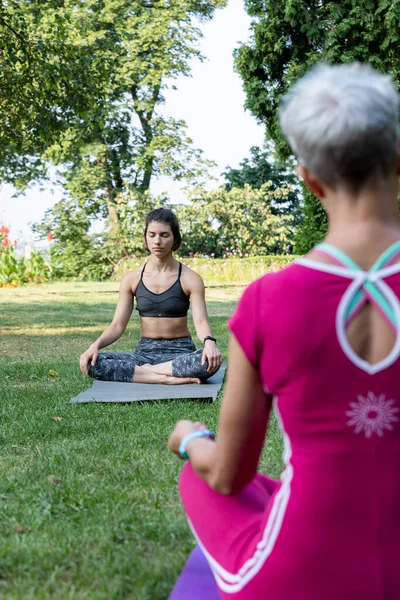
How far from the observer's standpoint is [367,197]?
1479mm

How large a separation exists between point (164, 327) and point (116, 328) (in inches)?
19.1

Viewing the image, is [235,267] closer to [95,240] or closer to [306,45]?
[306,45]

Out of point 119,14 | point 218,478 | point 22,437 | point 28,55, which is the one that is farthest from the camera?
point 119,14

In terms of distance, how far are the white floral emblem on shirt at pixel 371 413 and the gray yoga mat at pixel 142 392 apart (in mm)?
3654

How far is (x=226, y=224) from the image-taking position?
985 inches

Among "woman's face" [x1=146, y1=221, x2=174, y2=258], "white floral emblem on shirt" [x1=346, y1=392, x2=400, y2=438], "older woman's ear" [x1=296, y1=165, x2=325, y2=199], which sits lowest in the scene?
"white floral emblem on shirt" [x1=346, y1=392, x2=400, y2=438]

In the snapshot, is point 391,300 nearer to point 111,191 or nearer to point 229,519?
point 229,519

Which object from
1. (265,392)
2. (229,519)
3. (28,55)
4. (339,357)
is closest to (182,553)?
(229,519)

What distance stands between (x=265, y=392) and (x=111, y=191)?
27118mm

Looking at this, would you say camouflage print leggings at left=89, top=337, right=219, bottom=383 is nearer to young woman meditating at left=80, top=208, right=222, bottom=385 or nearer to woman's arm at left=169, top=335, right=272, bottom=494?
young woman meditating at left=80, top=208, right=222, bottom=385

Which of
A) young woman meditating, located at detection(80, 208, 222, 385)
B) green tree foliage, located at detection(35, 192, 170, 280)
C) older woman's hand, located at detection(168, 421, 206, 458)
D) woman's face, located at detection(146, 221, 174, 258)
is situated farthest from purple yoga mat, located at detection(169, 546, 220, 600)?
green tree foliage, located at detection(35, 192, 170, 280)

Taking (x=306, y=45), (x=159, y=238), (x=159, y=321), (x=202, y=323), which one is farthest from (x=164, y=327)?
(x=306, y=45)

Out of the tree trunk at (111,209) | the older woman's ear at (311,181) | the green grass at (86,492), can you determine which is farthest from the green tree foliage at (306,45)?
the older woman's ear at (311,181)

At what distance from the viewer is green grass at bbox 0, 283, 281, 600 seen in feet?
7.80
